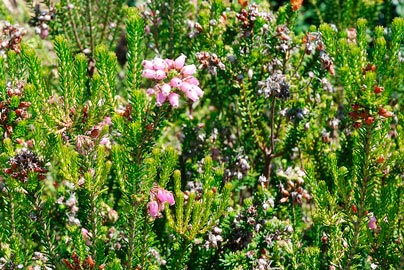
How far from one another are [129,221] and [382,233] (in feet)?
3.65

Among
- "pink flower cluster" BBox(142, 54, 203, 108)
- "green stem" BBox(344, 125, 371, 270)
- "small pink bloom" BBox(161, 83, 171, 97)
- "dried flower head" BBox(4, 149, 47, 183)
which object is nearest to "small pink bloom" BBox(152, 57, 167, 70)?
"pink flower cluster" BBox(142, 54, 203, 108)

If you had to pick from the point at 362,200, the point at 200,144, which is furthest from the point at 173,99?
the point at 200,144

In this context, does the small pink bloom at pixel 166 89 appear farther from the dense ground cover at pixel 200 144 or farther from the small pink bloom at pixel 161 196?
the small pink bloom at pixel 161 196

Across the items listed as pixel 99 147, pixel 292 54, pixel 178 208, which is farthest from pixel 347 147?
pixel 99 147

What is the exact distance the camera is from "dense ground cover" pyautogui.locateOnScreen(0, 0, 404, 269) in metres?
2.27

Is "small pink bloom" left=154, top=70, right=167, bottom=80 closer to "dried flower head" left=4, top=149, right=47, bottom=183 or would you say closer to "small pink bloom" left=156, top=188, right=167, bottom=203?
"small pink bloom" left=156, top=188, right=167, bottom=203

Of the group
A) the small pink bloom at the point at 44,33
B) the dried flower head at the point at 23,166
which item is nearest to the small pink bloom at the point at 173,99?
the dried flower head at the point at 23,166

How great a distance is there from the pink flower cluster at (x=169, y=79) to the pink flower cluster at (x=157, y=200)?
1.25 ft

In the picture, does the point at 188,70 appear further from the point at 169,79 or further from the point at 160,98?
the point at 160,98

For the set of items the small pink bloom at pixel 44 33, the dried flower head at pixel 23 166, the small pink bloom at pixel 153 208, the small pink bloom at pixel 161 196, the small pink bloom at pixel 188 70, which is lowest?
the small pink bloom at pixel 153 208

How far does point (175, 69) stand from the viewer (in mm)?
2328

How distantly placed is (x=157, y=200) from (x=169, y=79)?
53 centimetres

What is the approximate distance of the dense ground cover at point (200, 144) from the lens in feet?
7.43

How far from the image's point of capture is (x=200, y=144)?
374cm
